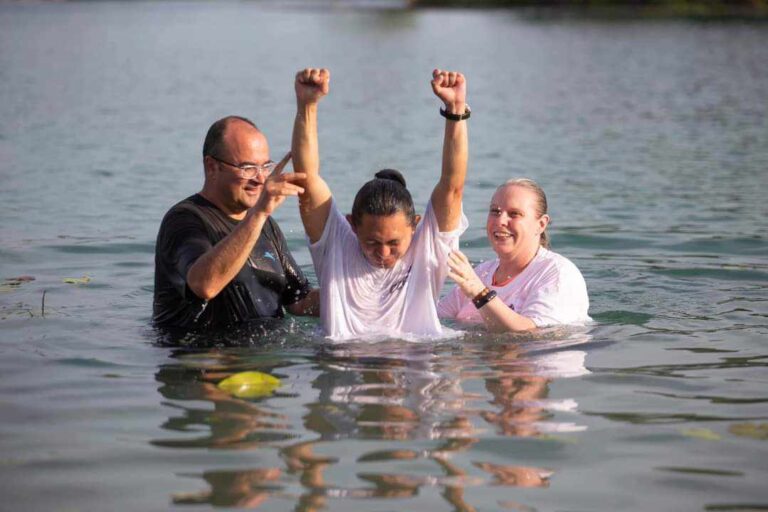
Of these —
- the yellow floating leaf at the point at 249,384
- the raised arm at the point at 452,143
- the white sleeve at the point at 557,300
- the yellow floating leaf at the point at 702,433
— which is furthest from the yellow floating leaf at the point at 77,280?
the yellow floating leaf at the point at 702,433

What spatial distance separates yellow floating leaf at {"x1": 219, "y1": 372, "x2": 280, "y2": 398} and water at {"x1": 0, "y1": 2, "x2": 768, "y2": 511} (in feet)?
0.31

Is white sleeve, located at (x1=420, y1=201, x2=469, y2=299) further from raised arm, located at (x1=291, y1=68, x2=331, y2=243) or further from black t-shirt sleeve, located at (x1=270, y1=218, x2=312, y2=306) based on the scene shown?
black t-shirt sleeve, located at (x1=270, y1=218, x2=312, y2=306)

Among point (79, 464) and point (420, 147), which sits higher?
point (420, 147)

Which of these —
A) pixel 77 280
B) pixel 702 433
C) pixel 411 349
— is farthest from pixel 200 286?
pixel 77 280

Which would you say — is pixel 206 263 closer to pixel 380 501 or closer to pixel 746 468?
pixel 380 501

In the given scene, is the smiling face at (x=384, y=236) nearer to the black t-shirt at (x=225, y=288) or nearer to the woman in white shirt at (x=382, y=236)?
the woman in white shirt at (x=382, y=236)

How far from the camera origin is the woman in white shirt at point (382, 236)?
23.9 ft

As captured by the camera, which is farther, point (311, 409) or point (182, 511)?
point (311, 409)

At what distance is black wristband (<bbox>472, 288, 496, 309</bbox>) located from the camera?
7.86 meters

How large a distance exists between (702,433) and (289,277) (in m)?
3.35

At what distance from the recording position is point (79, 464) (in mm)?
6125

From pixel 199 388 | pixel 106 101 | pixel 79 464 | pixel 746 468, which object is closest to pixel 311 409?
pixel 199 388

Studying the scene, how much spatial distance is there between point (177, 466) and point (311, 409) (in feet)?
3.75

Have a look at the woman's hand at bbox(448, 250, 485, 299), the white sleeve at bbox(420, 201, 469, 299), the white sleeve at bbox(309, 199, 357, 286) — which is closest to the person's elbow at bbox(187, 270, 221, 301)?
the white sleeve at bbox(309, 199, 357, 286)
